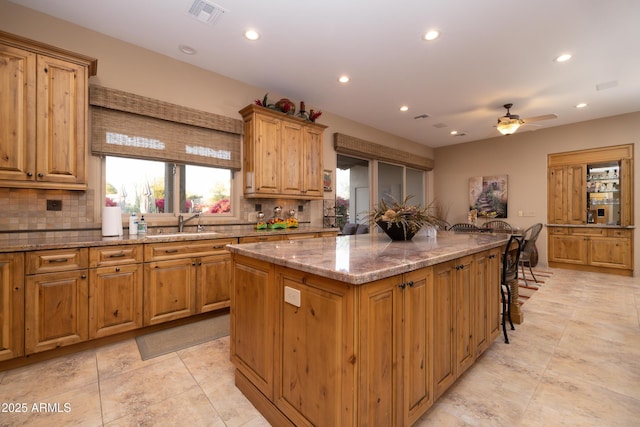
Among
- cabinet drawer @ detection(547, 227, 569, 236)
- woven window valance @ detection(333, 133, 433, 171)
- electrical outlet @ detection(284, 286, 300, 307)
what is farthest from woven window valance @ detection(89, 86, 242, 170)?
cabinet drawer @ detection(547, 227, 569, 236)

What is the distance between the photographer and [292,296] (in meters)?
1.42

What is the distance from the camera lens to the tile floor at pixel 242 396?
1629 mm

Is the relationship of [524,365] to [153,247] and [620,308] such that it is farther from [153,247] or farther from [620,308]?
[153,247]

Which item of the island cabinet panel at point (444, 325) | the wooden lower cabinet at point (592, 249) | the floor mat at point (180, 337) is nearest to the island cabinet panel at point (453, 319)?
the island cabinet panel at point (444, 325)

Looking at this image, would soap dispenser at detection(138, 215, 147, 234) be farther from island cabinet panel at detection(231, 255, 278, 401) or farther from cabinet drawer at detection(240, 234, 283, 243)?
island cabinet panel at detection(231, 255, 278, 401)

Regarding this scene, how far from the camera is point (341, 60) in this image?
3293 mm

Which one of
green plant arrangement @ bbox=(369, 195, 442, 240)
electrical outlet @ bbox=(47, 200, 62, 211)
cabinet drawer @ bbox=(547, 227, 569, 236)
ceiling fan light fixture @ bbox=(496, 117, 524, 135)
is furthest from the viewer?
cabinet drawer @ bbox=(547, 227, 569, 236)

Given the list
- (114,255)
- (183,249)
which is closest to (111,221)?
(114,255)

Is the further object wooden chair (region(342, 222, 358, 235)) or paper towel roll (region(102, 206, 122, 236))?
wooden chair (region(342, 222, 358, 235))

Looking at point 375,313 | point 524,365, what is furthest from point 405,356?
point 524,365

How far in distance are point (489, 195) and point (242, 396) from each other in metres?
6.82

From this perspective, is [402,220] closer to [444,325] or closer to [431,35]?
[444,325]

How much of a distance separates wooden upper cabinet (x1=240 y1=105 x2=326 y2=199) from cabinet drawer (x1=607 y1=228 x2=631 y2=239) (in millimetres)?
5348

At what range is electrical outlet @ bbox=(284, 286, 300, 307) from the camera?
1389 mm
